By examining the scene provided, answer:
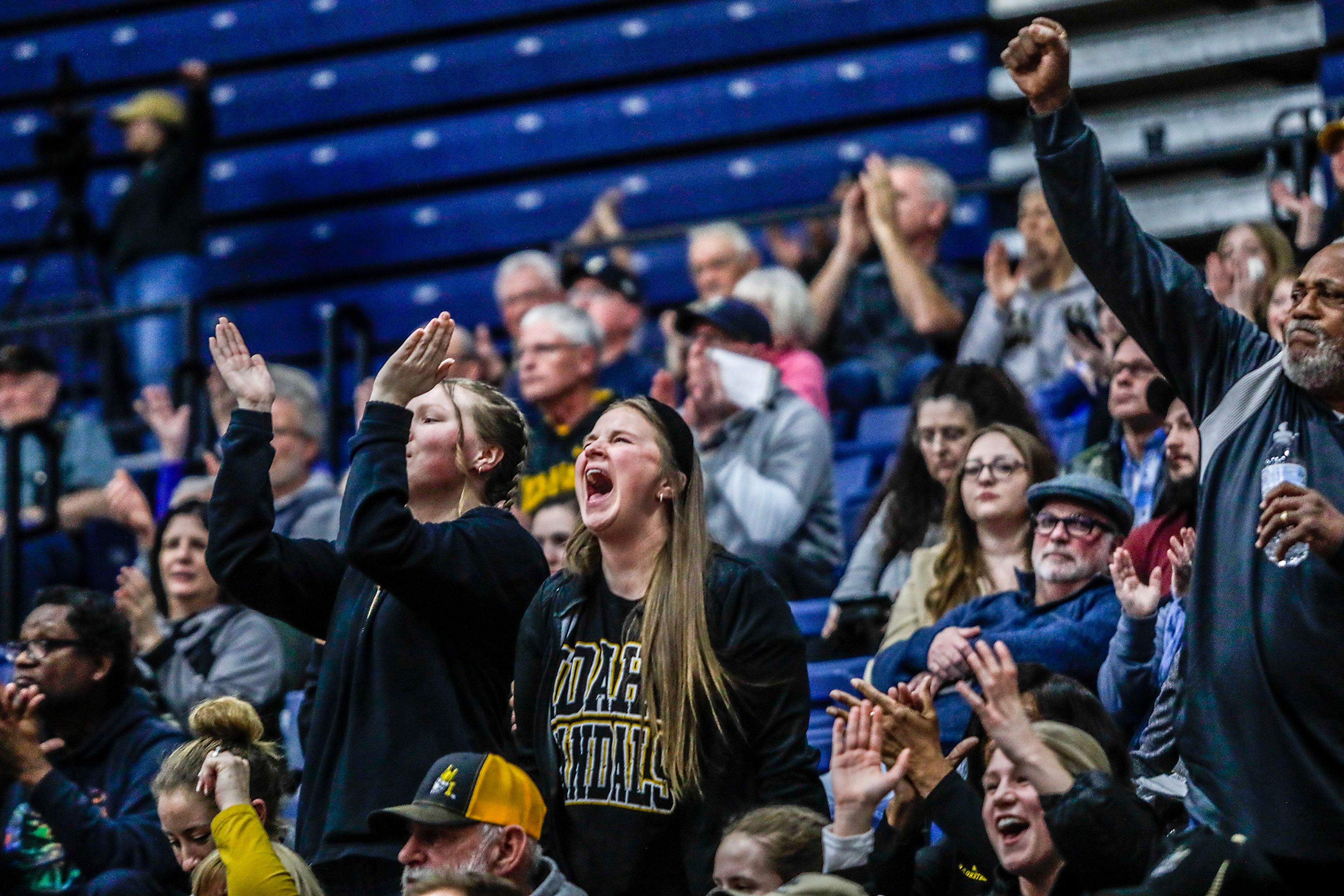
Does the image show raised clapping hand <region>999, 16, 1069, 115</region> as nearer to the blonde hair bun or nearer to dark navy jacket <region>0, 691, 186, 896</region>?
the blonde hair bun

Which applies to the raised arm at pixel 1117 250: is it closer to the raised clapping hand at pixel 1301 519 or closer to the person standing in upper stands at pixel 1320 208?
the raised clapping hand at pixel 1301 519

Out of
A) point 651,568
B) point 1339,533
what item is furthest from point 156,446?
point 1339,533

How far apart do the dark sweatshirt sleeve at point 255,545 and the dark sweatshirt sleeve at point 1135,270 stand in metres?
1.58

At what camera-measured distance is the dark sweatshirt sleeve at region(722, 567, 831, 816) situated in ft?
12.5

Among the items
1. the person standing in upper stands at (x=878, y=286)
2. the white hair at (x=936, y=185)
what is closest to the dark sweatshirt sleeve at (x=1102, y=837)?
the person standing in upper stands at (x=878, y=286)

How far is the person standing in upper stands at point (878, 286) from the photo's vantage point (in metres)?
7.99

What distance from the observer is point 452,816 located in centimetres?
368

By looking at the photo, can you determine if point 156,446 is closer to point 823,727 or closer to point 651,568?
point 823,727

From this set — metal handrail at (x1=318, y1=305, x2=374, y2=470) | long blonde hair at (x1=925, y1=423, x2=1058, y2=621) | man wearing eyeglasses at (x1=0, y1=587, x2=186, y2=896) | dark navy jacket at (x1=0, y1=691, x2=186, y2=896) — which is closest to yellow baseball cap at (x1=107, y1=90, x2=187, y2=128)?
metal handrail at (x1=318, y1=305, x2=374, y2=470)

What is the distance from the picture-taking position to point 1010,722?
3.52 meters

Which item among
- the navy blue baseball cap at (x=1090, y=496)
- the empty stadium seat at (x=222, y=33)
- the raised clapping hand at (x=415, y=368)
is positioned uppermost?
the empty stadium seat at (x=222, y=33)

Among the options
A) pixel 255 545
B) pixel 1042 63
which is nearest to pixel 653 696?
pixel 255 545

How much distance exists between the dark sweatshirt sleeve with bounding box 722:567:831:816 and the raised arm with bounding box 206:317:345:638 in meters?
0.88

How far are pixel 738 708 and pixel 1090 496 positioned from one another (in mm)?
1348
